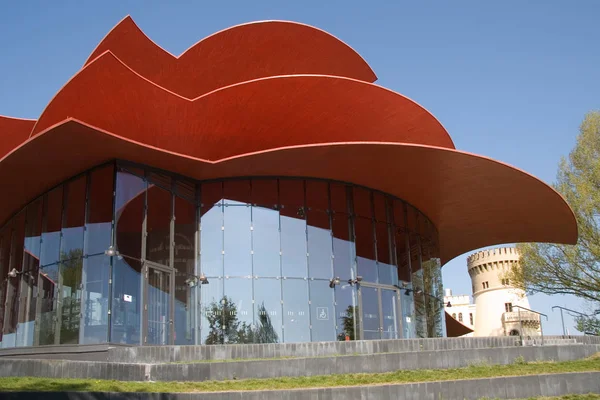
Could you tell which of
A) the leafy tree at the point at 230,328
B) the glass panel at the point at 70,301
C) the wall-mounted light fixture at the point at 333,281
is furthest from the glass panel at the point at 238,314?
the glass panel at the point at 70,301

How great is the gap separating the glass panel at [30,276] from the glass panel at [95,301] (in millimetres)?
2895

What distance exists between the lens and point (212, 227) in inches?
737

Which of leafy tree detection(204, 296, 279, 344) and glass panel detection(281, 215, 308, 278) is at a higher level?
glass panel detection(281, 215, 308, 278)

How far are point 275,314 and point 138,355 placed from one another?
5729mm

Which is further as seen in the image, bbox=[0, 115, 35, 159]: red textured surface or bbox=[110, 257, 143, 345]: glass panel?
bbox=[0, 115, 35, 159]: red textured surface

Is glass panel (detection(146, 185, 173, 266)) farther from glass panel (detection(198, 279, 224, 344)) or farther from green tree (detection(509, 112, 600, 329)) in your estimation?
green tree (detection(509, 112, 600, 329))

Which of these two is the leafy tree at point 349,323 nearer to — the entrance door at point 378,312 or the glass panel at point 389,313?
the entrance door at point 378,312

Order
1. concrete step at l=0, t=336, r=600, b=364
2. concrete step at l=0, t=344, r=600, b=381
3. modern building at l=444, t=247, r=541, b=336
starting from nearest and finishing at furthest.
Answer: concrete step at l=0, t=344, r=600, b=381 < concrete step at l=0, t=336, r=600, b=364 < modern building at l=444, t=247, r=541, b=336

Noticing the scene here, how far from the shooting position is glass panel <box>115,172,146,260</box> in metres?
16.3

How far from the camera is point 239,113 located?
57.7ft

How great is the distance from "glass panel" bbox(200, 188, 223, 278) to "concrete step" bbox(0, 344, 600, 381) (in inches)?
255

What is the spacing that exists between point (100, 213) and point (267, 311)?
5552 mm

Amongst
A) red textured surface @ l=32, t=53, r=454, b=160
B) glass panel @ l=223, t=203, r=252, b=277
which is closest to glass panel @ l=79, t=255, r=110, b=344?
red textured surface @ l=32, t=53, r=454, b=160

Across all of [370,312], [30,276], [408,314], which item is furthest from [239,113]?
[408,314]
